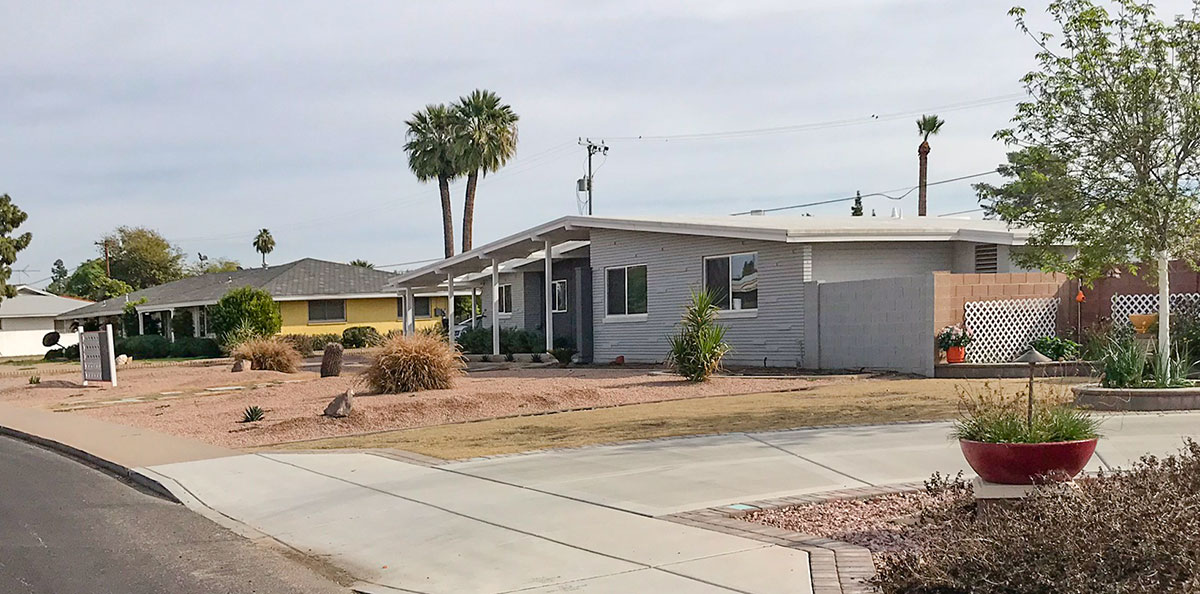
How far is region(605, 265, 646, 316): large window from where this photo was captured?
2792cm

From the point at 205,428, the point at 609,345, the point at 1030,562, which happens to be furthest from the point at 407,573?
the point at 609,345

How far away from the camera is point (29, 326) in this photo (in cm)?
6856

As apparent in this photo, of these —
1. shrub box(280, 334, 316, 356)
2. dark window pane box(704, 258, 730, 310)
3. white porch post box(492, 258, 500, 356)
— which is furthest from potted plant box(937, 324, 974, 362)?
shrub box(280, 334, 316, 356)

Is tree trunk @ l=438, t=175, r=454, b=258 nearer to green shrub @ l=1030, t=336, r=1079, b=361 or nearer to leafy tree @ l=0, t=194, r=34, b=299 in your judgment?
leafy tree @ l=0, t=194, r=34, b=299

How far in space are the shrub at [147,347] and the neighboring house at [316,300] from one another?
9.14 ft

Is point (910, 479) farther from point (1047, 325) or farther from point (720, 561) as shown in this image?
point (1047, 325)

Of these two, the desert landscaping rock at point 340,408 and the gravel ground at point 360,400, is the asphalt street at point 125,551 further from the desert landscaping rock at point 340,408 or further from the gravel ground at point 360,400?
the desert landscaping rock at point 340,408

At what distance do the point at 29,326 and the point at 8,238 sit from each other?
60.7 feet

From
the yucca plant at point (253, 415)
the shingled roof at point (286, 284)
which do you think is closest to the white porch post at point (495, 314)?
the yucca plant at point (253, 415)

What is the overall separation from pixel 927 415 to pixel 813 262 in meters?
10.0

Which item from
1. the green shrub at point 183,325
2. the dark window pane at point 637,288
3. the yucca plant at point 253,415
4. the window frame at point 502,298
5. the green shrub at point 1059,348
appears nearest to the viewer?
the yucca plant at point 253,415

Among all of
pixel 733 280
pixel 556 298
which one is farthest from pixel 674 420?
pixel 556 298

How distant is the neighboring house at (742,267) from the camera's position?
2334cm

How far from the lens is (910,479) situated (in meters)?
9.78
